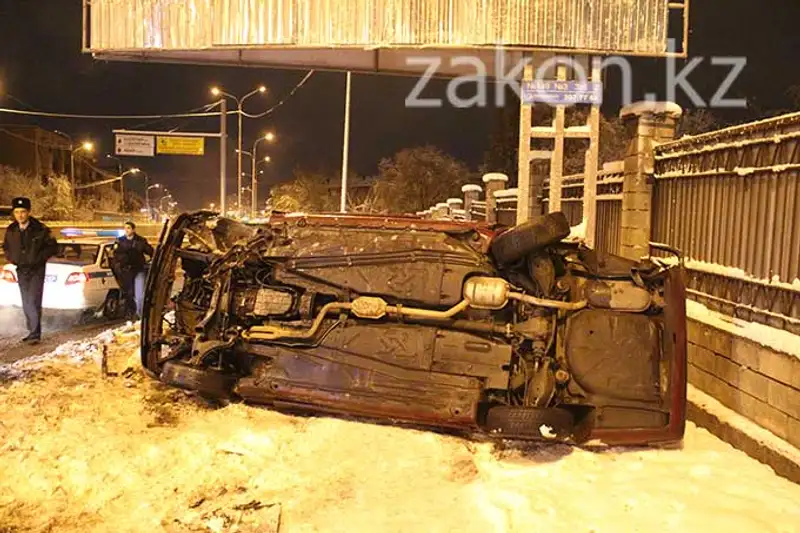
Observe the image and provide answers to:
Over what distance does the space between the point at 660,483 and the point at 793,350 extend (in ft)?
4.03

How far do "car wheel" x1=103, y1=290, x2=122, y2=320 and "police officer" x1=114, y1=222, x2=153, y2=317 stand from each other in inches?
7.2

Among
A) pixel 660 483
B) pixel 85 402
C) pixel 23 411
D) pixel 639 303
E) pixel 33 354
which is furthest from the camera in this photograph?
pixel 33 354

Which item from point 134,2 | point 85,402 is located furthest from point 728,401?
point 134,2

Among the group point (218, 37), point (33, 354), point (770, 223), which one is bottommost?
point (33, 354)

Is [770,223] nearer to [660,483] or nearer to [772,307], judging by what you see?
[772,307]

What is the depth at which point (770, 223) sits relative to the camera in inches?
198

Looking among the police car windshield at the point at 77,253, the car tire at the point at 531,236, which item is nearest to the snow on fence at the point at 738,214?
the car tire at the point at 531,236

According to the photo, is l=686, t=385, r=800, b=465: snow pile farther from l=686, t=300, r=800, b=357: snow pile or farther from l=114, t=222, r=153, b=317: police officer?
l=114, t=222, r=153, b=317: police officer

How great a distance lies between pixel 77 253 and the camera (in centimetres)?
1114

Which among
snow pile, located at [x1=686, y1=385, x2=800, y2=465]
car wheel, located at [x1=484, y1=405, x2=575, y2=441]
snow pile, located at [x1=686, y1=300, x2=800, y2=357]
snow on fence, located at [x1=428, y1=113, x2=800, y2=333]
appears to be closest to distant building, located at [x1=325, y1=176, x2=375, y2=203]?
snow on fence, located at [x1=428, y1=113, x2=800, y2=333]

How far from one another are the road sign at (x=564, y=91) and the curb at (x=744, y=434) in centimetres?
540

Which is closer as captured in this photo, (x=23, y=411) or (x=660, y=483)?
(x=660, y=483)

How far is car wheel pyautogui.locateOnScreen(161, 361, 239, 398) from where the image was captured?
17.3 feet

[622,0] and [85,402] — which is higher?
[622,0]
